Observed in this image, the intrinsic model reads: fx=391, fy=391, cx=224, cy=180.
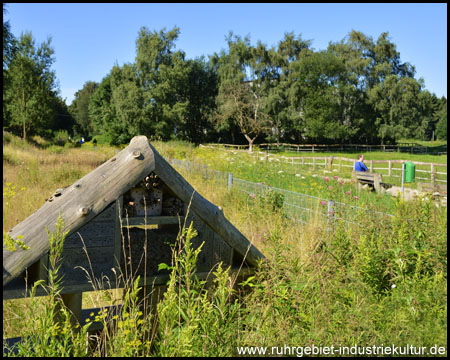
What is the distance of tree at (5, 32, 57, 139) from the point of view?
3038 cm

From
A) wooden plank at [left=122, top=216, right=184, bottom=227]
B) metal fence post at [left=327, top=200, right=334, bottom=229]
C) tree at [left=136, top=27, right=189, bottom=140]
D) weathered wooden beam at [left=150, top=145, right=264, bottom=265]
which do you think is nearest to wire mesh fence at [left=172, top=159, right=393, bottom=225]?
metal fence post at [left=327, top=200, right=334, bottom=229]

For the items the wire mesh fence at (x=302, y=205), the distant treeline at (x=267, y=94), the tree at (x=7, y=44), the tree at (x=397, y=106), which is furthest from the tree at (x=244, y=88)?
the wire mesh fence at (x=302, y=205)

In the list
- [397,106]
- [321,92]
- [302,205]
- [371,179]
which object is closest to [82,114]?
[321,92]

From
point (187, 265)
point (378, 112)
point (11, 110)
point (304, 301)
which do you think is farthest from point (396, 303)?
point (378, 112)

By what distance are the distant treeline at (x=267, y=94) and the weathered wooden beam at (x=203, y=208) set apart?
39009 mm

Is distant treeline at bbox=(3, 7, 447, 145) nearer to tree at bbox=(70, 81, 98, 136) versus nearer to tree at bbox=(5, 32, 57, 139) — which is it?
tree at bbox=(5, 32, 57, 139)

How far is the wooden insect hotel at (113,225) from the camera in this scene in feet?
8.40

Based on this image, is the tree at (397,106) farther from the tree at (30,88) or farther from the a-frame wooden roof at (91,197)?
the a-frame wooden roof at (91,197)

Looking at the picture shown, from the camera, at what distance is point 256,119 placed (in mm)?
43969

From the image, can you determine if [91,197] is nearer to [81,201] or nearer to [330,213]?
[81,201]

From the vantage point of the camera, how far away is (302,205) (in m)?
7.07

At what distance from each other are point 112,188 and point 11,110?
111 ft

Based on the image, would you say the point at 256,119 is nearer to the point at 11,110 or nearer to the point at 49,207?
the point at 11,110

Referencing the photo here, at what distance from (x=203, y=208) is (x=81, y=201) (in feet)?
2.90
